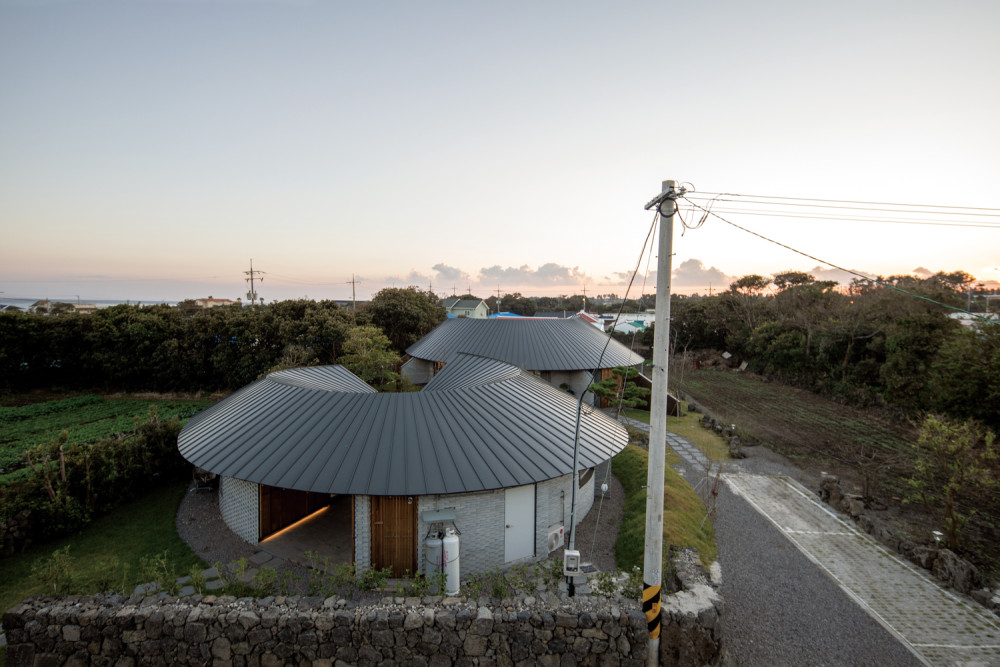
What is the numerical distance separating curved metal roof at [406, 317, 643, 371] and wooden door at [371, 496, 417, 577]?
15.6 meters

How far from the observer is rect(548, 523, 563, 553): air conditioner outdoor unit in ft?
37.0

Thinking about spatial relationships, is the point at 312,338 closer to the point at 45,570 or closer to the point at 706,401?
the point at 45,570

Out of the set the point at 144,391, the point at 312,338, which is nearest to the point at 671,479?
the point at 312,338

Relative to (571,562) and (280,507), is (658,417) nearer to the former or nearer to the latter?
(571,562)

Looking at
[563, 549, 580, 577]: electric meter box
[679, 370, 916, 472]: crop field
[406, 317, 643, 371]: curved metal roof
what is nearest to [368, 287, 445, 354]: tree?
[406, 317, 643, 371]: curved metal roof

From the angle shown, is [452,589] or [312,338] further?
[312,338]

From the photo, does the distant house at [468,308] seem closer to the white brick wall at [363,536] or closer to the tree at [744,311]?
the tree at [744,311]

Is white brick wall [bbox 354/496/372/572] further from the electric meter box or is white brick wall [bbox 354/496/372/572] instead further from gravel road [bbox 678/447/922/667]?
gravel road [bbox 678/447/922/667]

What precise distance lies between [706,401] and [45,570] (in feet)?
103

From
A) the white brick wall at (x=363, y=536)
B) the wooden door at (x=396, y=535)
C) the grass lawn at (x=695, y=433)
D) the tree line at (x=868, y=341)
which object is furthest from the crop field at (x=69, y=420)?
the tree line at (x=868, y=341)

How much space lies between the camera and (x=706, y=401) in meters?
29.4

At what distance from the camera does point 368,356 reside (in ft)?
83.7

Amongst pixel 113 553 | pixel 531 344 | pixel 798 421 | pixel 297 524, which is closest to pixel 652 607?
pixel 297 524

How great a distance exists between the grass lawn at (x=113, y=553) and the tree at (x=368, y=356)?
1230 centimetres
